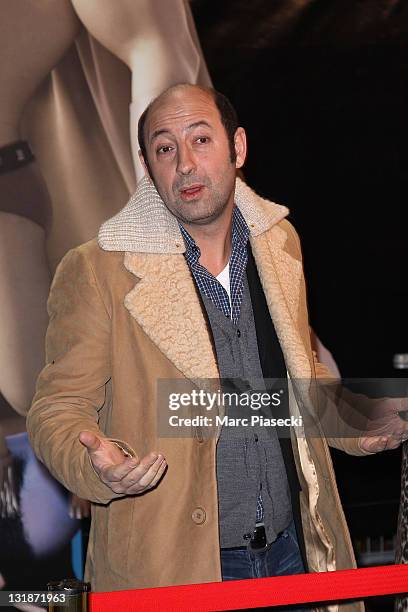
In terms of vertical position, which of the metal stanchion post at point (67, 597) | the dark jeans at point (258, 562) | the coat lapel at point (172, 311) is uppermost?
the coat lapel at point (172, 311)

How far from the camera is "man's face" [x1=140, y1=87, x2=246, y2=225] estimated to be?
2045mm

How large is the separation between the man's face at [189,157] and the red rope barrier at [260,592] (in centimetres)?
82

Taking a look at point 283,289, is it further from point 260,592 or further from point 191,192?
point 260,592

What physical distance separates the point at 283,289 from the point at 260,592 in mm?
749

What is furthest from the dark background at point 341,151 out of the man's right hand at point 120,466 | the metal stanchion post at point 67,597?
the metal stanchion post at point 67,597

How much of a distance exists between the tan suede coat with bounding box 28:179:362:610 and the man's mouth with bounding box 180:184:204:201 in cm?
7

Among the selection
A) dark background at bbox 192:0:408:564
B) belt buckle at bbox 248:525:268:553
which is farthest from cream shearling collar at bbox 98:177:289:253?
dark background at bbox 192:0:408:564

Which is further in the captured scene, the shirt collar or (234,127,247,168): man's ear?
(234,127,247,168): man's ear

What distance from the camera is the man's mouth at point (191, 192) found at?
2041 mm

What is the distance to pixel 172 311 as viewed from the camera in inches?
78.2

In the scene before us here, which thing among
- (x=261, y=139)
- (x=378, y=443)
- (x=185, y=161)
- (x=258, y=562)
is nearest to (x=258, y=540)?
(x=258, y=562)

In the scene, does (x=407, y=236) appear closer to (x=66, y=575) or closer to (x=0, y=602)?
(x=66, y=575)

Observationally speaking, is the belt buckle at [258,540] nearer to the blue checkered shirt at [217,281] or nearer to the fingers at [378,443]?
the fingers at [378,443]

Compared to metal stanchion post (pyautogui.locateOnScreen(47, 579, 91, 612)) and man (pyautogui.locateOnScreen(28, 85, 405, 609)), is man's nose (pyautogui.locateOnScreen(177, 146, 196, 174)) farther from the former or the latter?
metal stanchion post (pyautogui.locateOnScreen(47, 579, 91, 612))
